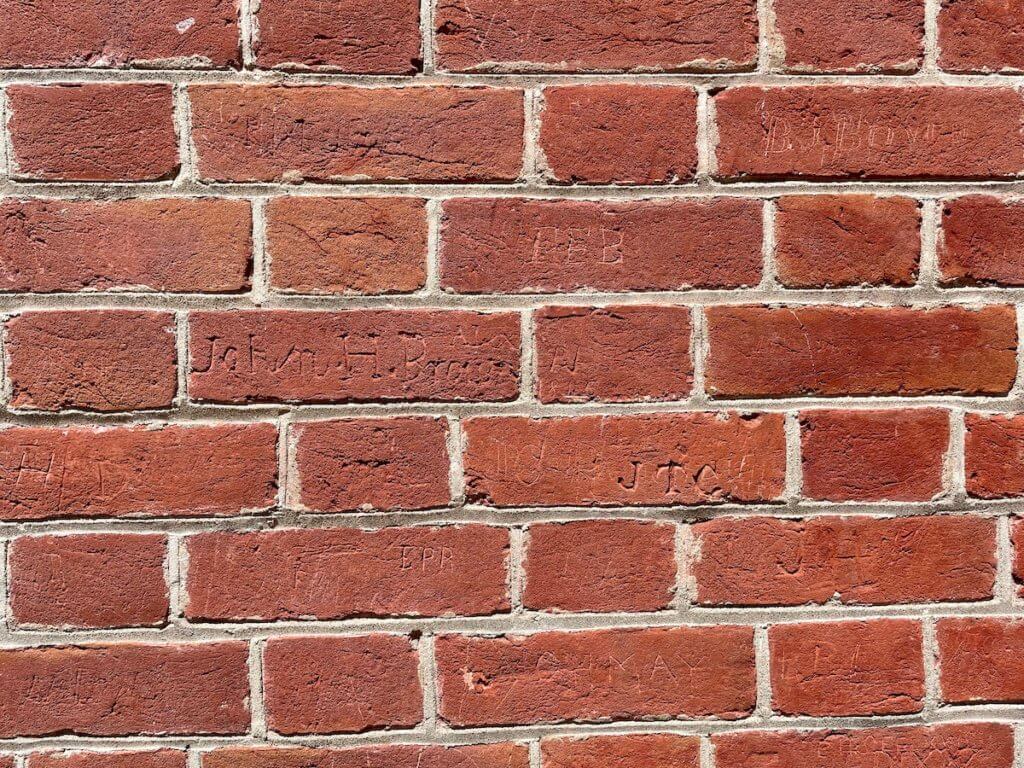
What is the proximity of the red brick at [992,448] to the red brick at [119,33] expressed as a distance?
0.82 meters

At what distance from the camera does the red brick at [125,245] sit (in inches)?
30.9

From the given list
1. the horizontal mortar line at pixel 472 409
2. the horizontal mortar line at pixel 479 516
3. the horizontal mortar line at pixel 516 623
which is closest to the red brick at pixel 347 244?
the horizontal mortar line at pixel 472 409

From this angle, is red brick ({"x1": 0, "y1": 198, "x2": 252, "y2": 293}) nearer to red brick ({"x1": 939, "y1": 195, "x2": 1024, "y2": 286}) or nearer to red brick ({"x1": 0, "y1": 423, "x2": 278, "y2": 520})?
red brick ({"x1": 0, "y1": 423, "x2": 278, "y2": 520})

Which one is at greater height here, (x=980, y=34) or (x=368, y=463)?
(x=980, y=34)

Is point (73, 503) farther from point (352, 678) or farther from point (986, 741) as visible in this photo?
point (986, 741)

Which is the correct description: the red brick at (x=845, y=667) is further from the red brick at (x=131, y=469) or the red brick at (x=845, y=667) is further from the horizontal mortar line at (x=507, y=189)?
the red brick at (x=131, y=469)

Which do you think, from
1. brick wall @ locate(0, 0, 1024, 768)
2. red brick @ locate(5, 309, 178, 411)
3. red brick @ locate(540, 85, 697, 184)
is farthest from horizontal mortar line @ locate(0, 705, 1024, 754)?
red brick @ locate(540, 85, 697, 184)

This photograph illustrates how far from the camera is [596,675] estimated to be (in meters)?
0.82

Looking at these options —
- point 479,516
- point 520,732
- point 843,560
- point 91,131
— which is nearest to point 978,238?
point 843,560

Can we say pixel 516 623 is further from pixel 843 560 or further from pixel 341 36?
pixel 341 36

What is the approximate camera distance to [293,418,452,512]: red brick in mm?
802

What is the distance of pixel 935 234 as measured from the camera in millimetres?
825

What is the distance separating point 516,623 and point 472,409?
22 centimetres

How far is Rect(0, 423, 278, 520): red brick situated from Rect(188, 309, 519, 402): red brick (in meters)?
0.05
